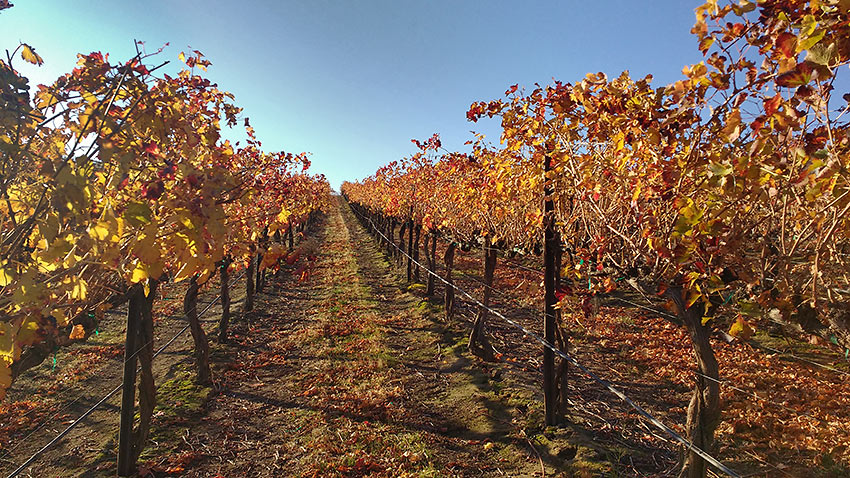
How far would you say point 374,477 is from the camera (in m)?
5.39

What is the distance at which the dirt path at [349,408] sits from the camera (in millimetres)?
5816

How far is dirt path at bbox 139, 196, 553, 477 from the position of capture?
5.82m

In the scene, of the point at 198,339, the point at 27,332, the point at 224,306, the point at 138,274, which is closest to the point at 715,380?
the point at 138,274

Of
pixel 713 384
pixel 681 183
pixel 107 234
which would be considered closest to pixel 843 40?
pixel 681 183

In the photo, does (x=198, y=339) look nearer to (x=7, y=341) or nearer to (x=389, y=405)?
(x=389, y=405)

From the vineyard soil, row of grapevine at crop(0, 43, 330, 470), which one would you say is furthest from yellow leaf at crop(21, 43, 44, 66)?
the vineyard soil

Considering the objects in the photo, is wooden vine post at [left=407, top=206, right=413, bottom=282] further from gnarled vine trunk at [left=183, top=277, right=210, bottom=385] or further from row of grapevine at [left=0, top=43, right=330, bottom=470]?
row of grapevine at [left=0, top=43, right=330, bottom=470]

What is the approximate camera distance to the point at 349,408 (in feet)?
24.0

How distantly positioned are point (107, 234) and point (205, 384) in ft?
26.1

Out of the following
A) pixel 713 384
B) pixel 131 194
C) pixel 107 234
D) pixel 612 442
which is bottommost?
pixel 612 442

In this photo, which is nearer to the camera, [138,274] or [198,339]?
[138,274]

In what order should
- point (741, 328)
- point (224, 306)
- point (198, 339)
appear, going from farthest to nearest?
point (224, 306) → point (198, 339) → point (741, 328)

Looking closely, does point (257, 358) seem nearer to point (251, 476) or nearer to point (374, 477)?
point (251, 476)

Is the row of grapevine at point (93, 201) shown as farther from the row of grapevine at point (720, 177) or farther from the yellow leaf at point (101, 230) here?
the row of grapevine at point (720, 177)
